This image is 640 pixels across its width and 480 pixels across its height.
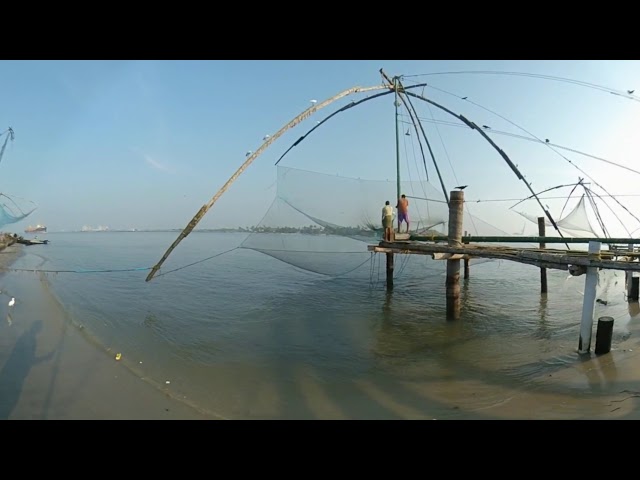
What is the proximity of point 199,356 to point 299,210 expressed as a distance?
19.3 ft

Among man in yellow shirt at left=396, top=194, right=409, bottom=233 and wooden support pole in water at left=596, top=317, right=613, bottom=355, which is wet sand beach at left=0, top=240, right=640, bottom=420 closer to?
wooden support pole in water at left=596, top=317, right=613, bottom=355

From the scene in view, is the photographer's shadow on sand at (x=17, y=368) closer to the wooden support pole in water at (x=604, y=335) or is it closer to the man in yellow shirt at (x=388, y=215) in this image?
the man in yellow shirt at (x=388, y=215)

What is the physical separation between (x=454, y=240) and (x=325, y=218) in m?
4.62

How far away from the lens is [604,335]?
Answer: 19.8ft

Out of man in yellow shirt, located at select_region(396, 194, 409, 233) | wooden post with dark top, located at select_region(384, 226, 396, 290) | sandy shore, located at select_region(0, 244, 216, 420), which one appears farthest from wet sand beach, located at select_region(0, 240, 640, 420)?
man in yellow shirt, located at select_region(396, 194, 409, 233)

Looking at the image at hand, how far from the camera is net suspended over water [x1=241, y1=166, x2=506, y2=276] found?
11.1 meters

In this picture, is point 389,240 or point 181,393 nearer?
point 181,393

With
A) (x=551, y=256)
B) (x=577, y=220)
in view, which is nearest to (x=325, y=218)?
(x=551, y=256)

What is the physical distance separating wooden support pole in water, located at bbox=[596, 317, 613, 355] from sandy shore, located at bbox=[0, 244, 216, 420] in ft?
21.4

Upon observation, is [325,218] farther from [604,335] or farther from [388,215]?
[604,335]

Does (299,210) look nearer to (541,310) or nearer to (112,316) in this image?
(112,316)

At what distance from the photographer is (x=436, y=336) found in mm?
7715


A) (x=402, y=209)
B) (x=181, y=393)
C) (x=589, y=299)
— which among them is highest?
(x=402, y=209)
